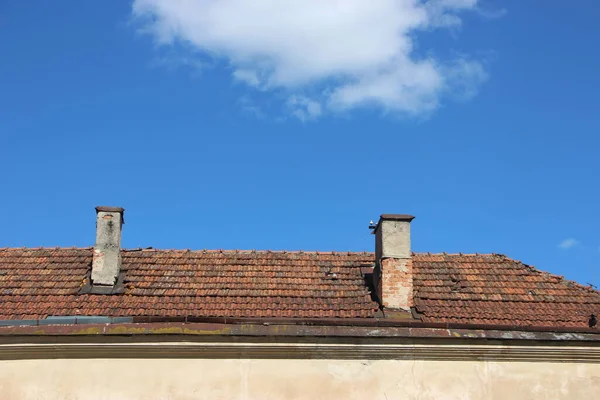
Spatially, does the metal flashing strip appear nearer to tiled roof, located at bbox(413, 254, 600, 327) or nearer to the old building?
the old building

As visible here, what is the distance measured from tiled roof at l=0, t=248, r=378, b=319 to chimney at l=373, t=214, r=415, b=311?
31cm

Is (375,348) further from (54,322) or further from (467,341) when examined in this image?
(54,322)

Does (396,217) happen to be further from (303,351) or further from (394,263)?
(303,351)

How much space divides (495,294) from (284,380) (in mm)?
3992

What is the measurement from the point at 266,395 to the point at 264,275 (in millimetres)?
2643

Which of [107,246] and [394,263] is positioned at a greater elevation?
[107,246]

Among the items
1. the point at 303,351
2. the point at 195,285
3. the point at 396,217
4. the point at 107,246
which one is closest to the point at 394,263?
the point at 396,217

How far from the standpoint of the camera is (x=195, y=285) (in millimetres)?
12828

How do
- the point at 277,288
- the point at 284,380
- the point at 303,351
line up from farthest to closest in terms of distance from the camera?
the point at 277,288
the point at 303,351
the point at 284,380

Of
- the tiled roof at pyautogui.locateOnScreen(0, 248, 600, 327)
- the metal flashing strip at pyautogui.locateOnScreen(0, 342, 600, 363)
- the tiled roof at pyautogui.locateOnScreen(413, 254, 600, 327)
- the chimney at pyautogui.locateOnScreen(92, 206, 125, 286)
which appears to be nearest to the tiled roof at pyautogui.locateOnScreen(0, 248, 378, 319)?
the tiled roof at pyautogui.locateOnScreen(0, 248, 600, 327)

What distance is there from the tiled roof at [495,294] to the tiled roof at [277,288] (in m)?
0.02

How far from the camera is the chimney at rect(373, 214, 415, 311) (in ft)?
40.2

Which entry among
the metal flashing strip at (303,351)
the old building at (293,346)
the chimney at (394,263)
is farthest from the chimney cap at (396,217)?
the metal flashing strip at (303,351)

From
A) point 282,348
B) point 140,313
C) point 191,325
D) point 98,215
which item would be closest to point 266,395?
point 282,348
